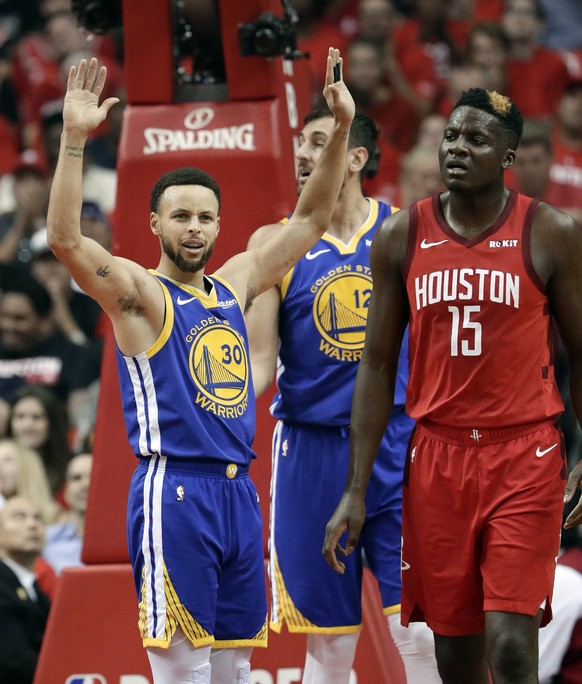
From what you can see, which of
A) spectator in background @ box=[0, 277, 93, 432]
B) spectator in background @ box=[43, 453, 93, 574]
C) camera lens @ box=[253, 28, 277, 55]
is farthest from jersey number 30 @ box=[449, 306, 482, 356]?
spectator in background @ box=[0, 277, 93, 432]

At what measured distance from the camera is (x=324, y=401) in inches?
186

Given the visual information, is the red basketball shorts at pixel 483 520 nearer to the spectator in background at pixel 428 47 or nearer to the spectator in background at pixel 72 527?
the spectator in background at pixel 72 527

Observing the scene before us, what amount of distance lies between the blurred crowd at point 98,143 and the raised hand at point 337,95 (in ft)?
5.08

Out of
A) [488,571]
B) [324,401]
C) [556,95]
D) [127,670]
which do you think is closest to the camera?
[488,571]

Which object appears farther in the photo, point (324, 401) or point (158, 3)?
point (158, 3)

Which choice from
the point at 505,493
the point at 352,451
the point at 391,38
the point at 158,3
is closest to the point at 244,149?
the point at 158,3

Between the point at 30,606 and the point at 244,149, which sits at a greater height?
the point at 244,149

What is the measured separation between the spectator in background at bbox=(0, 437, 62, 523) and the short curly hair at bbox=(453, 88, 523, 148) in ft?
13.3

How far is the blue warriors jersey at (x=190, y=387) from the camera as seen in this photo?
4090mm

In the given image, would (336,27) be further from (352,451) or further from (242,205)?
(352,451)

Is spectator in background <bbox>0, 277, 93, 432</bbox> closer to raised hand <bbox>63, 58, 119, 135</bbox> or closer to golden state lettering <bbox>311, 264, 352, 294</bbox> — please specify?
golden state lettering <bbox>311, 264, 352, 294</bbox>

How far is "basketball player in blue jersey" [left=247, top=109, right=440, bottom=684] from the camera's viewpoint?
15.3 ft

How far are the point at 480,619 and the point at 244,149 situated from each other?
2.31 m

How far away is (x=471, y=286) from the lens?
3.83 meters
